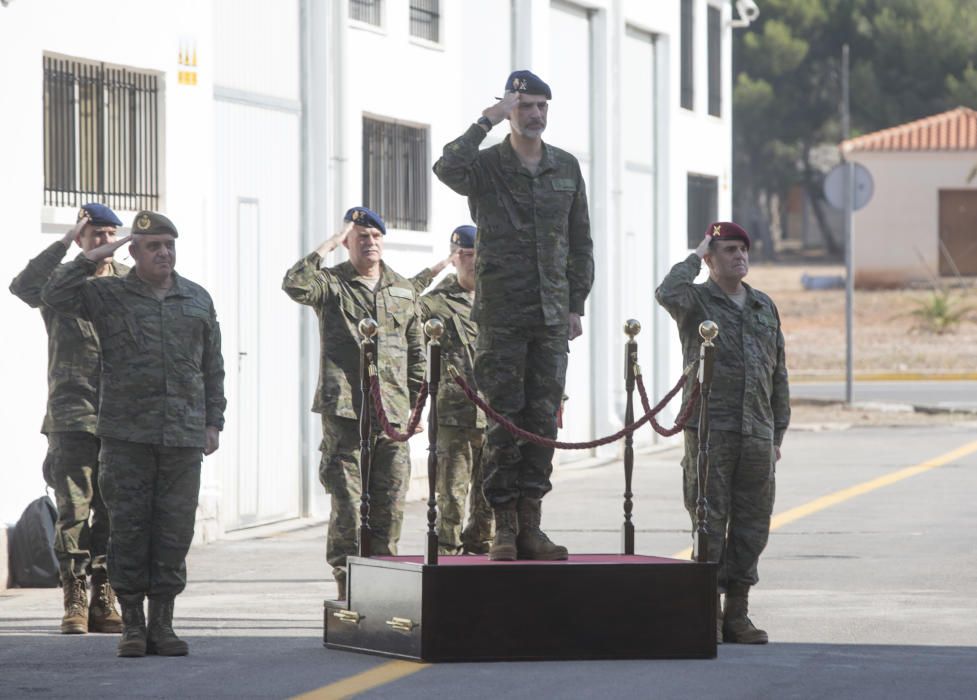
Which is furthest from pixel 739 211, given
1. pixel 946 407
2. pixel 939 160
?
pixel 946 407

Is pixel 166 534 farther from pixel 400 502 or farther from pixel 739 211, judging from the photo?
pixel 739 211

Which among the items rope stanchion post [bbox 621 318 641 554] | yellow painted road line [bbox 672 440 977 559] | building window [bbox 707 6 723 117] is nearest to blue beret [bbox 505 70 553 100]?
rope stanchion post [bbox 621 318 641 554]

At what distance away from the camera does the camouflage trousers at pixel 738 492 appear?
9.86 metres

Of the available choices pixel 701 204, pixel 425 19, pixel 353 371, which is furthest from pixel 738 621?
pixel 701 204

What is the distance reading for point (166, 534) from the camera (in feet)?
30.7

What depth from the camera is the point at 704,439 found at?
373 inches

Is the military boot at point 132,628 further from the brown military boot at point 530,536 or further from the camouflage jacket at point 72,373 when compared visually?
the brown military boot at point 530,536

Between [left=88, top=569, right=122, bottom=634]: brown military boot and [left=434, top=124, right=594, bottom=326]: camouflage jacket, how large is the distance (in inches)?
93.8

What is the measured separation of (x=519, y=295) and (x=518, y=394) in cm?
43

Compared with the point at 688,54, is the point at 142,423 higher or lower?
lower

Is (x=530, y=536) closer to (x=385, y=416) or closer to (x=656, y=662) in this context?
(x=656, y=662)

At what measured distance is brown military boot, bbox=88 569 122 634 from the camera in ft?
33.7

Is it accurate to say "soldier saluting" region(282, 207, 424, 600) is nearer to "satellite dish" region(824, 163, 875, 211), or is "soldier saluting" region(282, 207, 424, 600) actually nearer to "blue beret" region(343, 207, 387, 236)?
"blue beret" region(343, 207, 387, 236)

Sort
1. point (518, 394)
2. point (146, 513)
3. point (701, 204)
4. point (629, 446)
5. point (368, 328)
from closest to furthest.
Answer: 1. point (518, 394)
2. point (146, 513)
3. point (368, 328)
4. point (629, 446)
5. point (701, 204)
